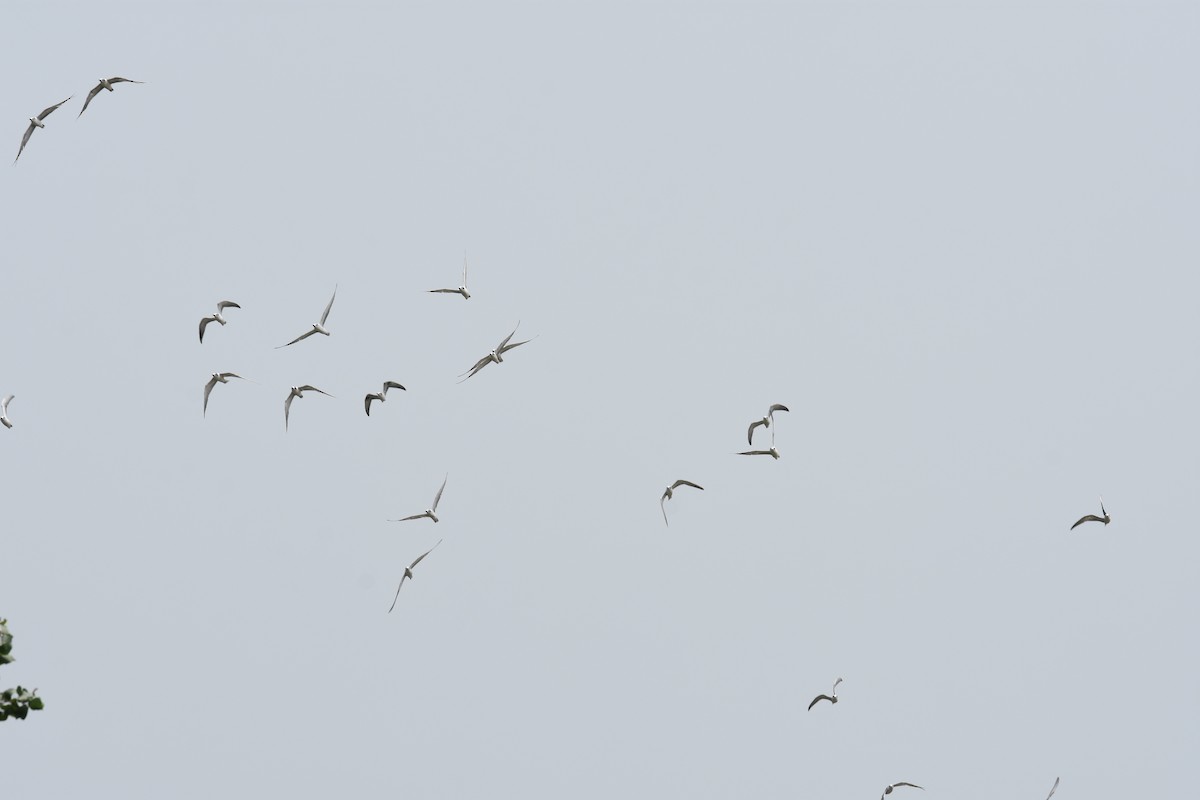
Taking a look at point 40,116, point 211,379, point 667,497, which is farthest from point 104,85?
point 667,497

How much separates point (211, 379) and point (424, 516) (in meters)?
11.7

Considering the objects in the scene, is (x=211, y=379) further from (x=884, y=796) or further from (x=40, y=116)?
(x=884, y=796)

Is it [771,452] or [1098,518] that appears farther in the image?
[1098,518]

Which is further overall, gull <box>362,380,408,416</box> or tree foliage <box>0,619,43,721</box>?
gull <box>362,380,408,416</box>

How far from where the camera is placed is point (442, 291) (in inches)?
3105

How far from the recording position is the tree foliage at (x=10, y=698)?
42.1m

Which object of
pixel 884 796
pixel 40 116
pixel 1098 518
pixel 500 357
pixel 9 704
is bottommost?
pixel 9 704

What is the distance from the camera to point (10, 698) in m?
42.2

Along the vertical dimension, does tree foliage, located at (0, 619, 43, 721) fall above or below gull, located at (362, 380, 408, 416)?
below

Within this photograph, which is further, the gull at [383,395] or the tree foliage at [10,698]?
the gull at [383,395]

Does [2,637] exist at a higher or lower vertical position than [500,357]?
lower

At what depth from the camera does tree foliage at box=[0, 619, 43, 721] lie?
138 feet

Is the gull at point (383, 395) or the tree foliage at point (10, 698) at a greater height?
the gull at point (383, 395)

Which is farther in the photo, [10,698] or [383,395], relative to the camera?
[383,395]
